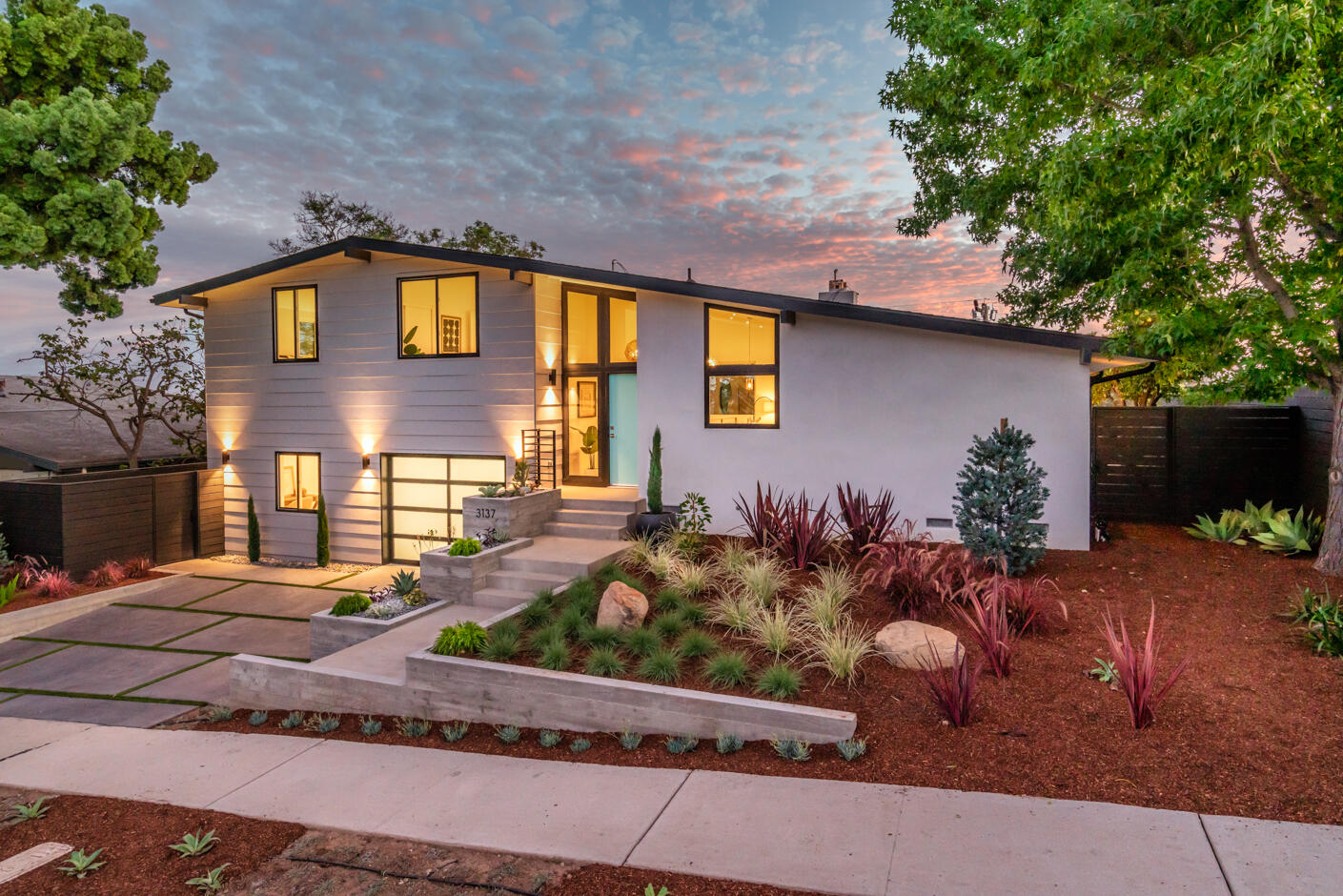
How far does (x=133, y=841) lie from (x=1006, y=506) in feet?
23.8

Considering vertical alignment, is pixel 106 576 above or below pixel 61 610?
above

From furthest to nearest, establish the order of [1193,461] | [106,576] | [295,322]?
[295,322] → [106,576] → [1193,461]

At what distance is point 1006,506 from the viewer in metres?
6.87

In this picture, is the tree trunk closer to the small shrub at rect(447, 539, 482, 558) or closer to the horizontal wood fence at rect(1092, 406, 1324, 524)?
the horizontal wood fence at rect(1092, 406, 1324, 524)

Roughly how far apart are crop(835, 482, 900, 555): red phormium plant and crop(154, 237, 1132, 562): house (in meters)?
0.33

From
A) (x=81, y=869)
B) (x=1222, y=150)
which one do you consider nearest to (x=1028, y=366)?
(x=1222, y=150)

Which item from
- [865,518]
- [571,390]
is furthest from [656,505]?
[865,518]

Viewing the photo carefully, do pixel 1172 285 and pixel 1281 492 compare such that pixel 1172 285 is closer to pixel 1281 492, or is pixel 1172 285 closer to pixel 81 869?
pixel 1281 492

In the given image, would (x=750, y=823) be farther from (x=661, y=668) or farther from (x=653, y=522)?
(x=653, y=522)

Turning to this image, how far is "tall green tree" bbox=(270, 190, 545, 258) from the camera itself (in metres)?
21.6

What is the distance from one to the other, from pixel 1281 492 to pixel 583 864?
35.3ft

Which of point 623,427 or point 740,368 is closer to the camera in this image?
point 740,368

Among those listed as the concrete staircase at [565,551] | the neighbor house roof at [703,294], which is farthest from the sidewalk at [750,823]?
the neighbor house roof at [703,294]

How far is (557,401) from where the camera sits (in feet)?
36.4
